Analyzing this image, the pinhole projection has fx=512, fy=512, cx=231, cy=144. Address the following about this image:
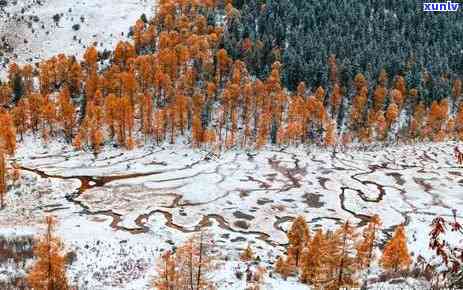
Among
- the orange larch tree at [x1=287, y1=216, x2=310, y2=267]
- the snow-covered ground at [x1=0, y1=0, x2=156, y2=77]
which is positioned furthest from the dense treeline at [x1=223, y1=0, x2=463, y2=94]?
the orange larch tree at [x1=287, y1=216, x2=310, y2=267]

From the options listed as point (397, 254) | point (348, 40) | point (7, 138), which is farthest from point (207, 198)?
point (348, 40)

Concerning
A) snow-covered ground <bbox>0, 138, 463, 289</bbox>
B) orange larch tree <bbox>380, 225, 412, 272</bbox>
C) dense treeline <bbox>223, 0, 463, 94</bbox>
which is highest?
dense treeline <bbox>223, 0, 463, 94</bbox>

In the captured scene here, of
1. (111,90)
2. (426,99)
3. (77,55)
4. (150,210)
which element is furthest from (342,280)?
(77,55)

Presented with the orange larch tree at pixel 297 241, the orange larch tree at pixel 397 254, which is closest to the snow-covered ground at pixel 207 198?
the orange larch tree at pixel 297 241

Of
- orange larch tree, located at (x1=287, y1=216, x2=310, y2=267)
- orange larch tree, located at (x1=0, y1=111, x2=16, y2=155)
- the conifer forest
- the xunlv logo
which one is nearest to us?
the conifer forest

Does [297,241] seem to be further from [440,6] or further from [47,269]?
[440,6]

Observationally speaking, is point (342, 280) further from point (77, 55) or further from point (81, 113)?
point (77, 55)

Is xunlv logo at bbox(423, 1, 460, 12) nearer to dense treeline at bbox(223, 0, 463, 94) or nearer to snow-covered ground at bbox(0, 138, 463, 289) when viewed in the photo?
dense treeline at bbox(223, 0, 463, 94)
